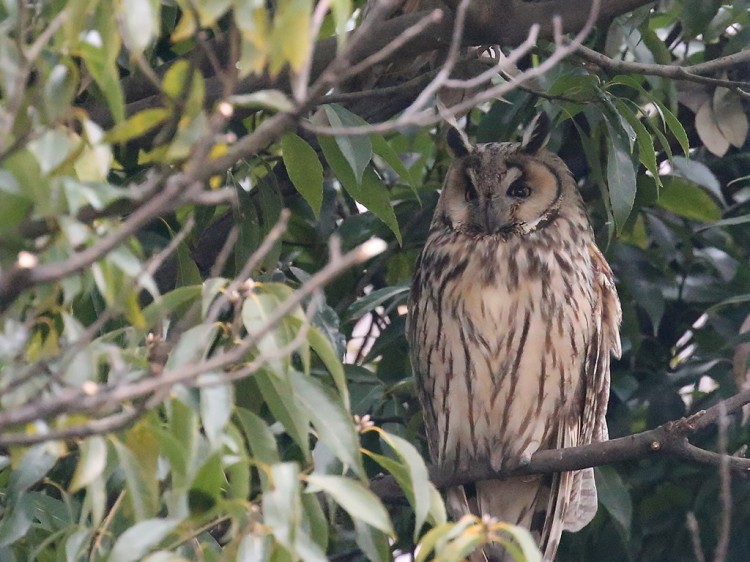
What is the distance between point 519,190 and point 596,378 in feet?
1.51

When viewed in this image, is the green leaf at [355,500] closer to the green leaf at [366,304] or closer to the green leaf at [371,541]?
the green leaf at [371,541]

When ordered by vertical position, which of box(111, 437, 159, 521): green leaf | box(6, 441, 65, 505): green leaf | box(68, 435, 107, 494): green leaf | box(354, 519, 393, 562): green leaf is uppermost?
box(68, 435, 107, 494): green leaf

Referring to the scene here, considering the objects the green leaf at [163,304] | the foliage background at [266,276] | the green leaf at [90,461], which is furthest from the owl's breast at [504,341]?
the green leaf at [90,461]

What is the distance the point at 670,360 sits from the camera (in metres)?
3.04

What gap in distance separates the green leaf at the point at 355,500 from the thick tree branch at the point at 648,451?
65cm

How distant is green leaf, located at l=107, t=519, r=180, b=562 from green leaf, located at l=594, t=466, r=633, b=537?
4.97 feet

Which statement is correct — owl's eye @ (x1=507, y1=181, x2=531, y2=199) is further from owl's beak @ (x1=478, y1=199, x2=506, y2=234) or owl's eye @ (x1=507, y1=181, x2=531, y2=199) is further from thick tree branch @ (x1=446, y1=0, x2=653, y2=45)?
thick tree branch @ (x1=446, y1=0, x2=653, y2=45)

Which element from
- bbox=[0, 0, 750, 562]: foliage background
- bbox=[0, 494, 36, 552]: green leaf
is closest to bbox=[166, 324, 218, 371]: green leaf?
bbox=[0, 0, 750, 562]: foliage background

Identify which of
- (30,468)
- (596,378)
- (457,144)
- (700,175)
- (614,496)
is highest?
(30,468)

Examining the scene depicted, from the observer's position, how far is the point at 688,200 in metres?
2.85

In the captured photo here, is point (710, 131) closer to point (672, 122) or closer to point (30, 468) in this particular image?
point (672, 122)

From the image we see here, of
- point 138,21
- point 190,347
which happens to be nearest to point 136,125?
point 138,21

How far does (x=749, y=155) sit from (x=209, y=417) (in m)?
2.21

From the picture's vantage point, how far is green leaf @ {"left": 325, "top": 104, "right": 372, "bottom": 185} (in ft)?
6.21
